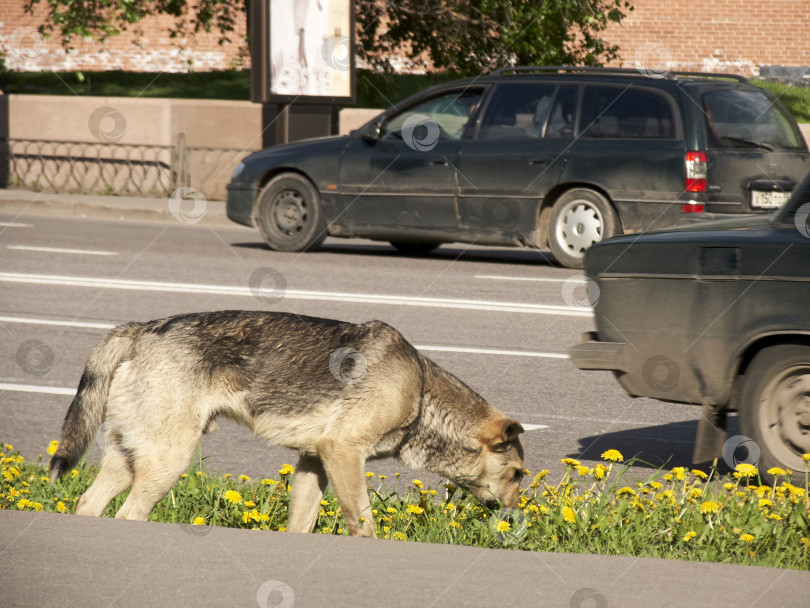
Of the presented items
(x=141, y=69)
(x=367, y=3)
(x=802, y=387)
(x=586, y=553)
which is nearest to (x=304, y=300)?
(x=802, y=387)

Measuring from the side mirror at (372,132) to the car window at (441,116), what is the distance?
0.21 metres

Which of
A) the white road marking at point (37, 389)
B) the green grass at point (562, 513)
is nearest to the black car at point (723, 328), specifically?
the green grass at point (562, 513)

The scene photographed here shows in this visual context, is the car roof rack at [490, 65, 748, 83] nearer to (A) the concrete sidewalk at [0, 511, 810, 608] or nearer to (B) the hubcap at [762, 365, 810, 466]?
(B) the hubcap at [762, 365, 810, 466]

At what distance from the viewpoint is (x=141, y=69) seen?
3456cm

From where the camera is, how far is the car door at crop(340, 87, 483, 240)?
1349 centimetres

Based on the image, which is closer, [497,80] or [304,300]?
[304,300]

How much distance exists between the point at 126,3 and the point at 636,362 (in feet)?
58.0

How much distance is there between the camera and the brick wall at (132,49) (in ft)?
111

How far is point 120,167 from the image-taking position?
21.7 meters

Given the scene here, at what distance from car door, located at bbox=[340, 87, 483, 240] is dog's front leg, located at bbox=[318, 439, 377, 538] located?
9125 millimetres

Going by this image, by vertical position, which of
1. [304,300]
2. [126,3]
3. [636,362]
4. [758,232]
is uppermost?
[126,3]

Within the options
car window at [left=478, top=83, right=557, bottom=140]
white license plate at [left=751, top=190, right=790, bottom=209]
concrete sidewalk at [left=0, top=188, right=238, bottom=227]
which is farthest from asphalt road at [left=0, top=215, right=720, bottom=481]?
white license plate at [left=751, top=190, right=790, bottom=209]

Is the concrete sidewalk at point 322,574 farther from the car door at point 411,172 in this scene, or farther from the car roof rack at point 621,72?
the car door at point 411,172

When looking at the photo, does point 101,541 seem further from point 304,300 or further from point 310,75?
point 310,75
